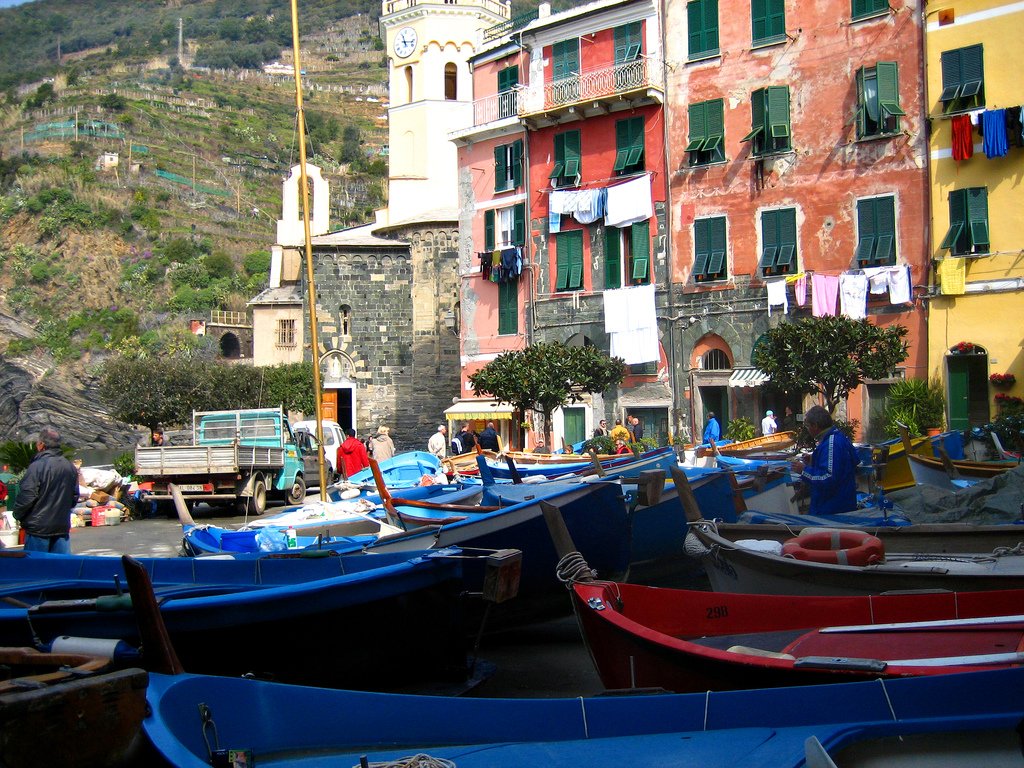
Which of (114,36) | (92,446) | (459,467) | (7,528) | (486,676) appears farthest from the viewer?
(114,36)

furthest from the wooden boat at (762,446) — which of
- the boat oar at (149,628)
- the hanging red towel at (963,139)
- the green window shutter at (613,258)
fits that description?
the boat oar at (149,628)

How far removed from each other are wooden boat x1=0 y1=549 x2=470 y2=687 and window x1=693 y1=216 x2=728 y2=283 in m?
22.7

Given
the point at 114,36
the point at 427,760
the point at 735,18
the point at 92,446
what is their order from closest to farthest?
the point at 427,760 → the point at 735,18 → the point at 92,446 → the point at 114,36

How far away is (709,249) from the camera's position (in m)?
29.4

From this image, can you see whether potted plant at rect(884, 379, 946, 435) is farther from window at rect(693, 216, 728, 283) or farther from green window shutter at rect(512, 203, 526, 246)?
green window shutter at rect(512, 203, 526, 246)

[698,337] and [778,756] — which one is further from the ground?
[698,337]

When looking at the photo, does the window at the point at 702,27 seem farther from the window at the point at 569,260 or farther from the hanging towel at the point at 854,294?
the hanging towel at the point at 854,294

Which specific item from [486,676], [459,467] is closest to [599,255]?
[459,467]

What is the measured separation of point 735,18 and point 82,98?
97.2 metres

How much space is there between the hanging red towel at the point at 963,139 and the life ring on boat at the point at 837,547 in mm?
19733

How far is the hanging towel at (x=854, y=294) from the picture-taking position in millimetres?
26203

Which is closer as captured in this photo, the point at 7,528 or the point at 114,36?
the point at 7,528

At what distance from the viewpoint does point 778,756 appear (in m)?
4.32

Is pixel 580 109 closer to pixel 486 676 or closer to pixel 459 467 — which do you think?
pixel 459 467
